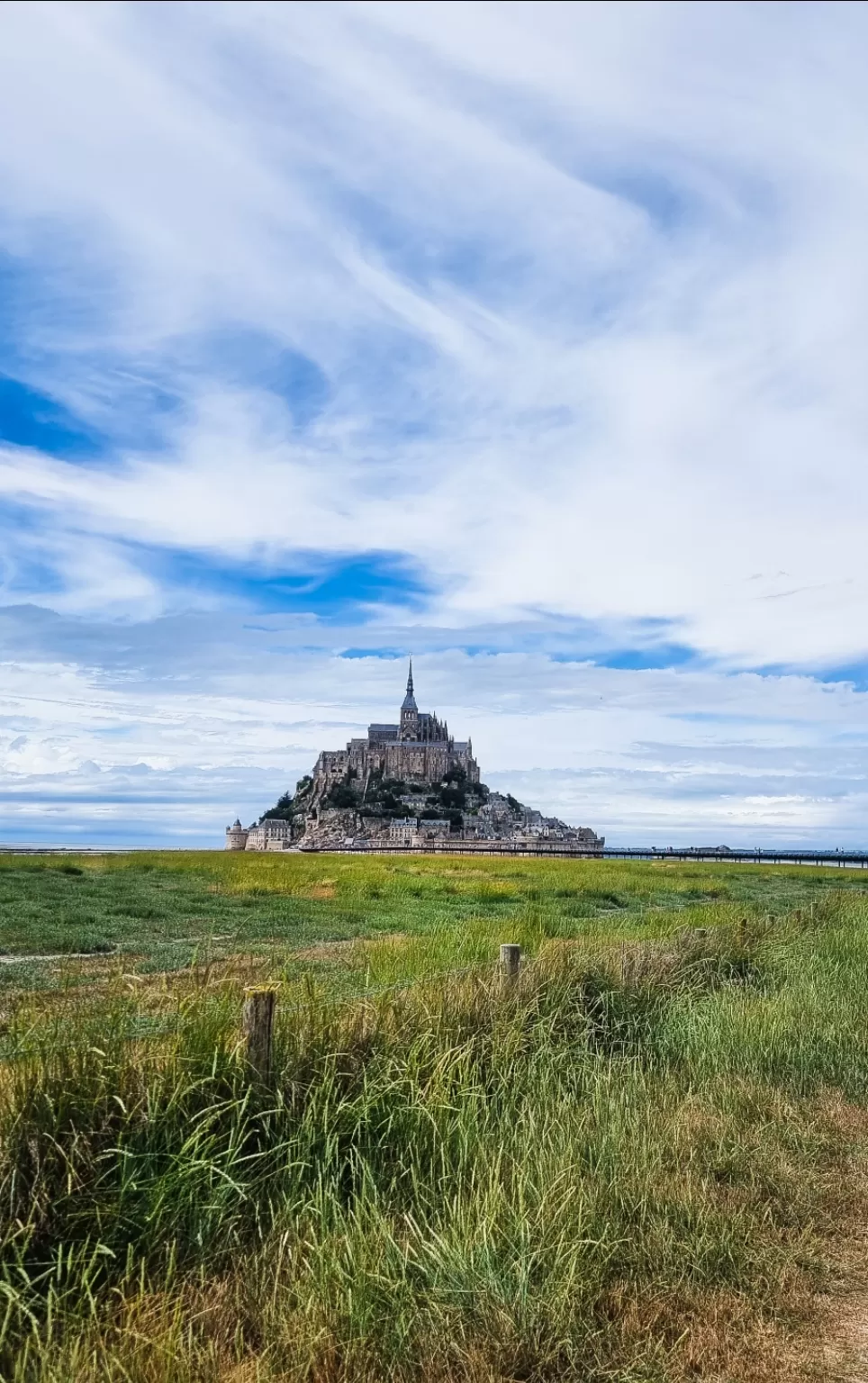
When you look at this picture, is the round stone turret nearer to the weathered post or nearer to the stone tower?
the stone tower

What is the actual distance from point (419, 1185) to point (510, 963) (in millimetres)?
2853

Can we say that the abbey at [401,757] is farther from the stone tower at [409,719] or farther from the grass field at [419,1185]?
the grass field at [419,1185]

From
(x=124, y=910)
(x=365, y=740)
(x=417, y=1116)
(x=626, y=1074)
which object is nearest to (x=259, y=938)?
(x=124, y=910)

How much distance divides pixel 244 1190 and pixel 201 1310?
0.79 m

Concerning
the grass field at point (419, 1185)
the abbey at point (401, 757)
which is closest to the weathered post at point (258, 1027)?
the grass field at point (419, 1185)

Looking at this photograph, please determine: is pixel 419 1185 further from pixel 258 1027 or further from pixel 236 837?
pixel 236 837

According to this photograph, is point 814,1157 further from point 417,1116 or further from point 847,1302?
point 417,1116

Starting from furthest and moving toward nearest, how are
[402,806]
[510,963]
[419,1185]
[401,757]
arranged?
[401,757], [402,806], [510,963], [419,1185]

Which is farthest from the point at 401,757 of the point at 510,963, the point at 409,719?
the point at 510,963

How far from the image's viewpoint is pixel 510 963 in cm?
726

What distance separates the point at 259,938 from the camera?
14180 mm

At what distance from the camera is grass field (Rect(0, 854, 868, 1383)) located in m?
3.39

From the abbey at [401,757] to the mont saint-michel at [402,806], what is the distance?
144 millimetres

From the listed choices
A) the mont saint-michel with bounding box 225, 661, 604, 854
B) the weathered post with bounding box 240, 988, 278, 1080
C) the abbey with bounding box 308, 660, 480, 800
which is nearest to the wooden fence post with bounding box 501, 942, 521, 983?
the weathered post with bounding box 240, 988, 278, 1080
